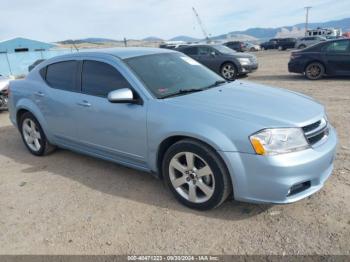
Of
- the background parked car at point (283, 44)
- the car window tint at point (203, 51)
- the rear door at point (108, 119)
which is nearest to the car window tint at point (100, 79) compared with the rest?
the rear door at point (108, 119)

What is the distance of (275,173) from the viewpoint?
289cm

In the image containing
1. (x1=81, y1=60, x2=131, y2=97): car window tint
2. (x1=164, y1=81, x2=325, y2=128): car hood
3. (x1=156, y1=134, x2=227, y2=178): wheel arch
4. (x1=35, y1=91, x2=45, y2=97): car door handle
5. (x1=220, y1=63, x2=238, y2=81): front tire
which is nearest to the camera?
(x1=164, y1=81, x2=325, y2=128): car hood

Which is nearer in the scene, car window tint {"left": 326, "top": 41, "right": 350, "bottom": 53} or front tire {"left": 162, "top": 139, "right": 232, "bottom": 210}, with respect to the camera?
front tire {"left": 162, "top": 139, "right": 232, "bottom": 210}

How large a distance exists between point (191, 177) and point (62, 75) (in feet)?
8.35

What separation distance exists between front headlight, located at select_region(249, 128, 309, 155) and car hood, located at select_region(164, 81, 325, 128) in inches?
2.6

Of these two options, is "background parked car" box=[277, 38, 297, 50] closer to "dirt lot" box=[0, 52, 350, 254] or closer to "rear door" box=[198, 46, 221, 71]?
"rear door" box=[198, 46, 221, 71]

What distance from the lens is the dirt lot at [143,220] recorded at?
2.91 meters

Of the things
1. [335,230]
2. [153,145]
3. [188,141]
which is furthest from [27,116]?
[335,230]

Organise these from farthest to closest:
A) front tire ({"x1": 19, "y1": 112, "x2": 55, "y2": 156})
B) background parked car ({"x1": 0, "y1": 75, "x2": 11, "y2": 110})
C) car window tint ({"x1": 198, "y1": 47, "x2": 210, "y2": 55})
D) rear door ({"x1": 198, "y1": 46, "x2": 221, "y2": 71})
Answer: car window tint ({"x1": 198, "y1": 47, "x2": 210, "y2": 55}), rear door ({"x1": 198, "y1": 46, "x2": 221, "y2": 71}), background parked car ({"x1": 0, "y1": 75, "x2": 11, "y2": 110}), front tire ({"x1": 19, "y1": 112, "x2": 55, "y2": 156})

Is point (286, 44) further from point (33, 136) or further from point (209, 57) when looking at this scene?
point (33, 136)

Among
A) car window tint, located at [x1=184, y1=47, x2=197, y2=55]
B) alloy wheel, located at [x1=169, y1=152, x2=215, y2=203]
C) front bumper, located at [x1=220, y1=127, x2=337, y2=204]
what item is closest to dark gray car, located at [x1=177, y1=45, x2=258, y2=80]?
car window tint, located at [x1=184, y1=47, x2=197, y2=55]

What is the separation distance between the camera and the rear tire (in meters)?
11.6

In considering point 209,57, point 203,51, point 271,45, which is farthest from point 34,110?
point 271,45

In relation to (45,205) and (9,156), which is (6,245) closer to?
(45,205)
